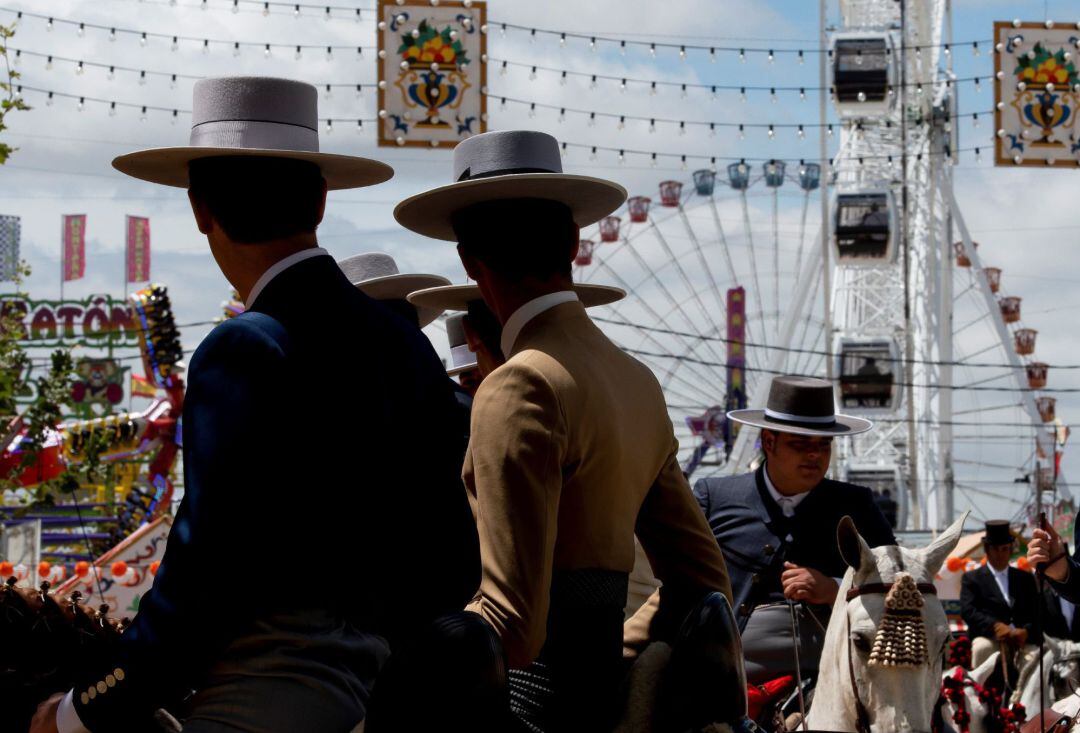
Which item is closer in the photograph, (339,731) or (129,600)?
(339,731)

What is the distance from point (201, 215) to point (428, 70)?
15.9 m

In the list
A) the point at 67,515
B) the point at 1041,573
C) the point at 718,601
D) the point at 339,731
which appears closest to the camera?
the point at 339,731

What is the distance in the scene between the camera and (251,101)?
2.98 metres

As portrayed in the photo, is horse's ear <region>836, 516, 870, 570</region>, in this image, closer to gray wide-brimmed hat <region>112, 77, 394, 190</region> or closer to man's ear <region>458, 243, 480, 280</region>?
man's ear <region>458, 243, 480, 280</region>

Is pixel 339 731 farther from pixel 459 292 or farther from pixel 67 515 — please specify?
pixel 67 515

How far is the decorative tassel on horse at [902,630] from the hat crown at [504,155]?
6.01 feet

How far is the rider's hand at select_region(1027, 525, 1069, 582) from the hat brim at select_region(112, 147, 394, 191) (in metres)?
3.22

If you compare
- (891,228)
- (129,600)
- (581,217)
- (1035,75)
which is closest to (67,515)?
(129,600)

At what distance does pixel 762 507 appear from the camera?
5.64m

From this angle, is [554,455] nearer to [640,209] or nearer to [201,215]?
[201,215]

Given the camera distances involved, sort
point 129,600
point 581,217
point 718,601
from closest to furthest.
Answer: point 718,601 → point 581,217 → point 129,600

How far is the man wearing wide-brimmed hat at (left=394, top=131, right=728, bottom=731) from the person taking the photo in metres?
2.79

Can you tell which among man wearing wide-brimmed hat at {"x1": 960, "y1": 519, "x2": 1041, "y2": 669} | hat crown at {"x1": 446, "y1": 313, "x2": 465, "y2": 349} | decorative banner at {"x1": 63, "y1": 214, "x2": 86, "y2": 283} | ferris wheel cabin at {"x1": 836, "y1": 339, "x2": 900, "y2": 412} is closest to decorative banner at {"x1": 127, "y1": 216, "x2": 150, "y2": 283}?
decorative banner at {"x1": 63, "y1": 214, "x2": 86, "y2": 283}

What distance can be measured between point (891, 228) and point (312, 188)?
3069 centimetres
